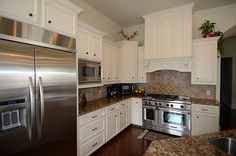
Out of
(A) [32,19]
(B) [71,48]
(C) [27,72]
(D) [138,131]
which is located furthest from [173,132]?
(A) [32,19]

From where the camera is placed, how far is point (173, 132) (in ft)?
10.8

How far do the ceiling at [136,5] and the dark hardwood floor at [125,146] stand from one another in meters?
3.22

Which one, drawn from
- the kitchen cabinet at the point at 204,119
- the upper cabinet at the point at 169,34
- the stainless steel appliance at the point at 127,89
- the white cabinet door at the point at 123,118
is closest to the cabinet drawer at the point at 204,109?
the kitchen cabinet at the point at 204,119

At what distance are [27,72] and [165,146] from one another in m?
1.52

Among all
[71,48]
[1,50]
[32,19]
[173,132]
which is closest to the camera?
[1,50]

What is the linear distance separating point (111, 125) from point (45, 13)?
2459 mm

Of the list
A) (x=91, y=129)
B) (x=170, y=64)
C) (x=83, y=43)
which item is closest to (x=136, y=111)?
(x=170, y=64)

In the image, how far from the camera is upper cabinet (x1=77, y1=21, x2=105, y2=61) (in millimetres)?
2404

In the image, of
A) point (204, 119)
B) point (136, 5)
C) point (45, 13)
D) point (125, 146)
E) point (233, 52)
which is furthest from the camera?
point (233, 52)

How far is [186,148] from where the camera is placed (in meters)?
1.02

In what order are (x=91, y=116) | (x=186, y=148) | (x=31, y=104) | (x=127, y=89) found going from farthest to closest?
1. (x=127, y=89)
2. (x=91, y=116)
3. (x=31, y=104)
4. (x=186, y=148)

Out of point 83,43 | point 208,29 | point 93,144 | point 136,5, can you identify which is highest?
point 136,5

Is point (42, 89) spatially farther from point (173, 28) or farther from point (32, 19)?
point (173, 28)

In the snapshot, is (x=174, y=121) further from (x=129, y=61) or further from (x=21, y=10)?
(x=21, y=10)
